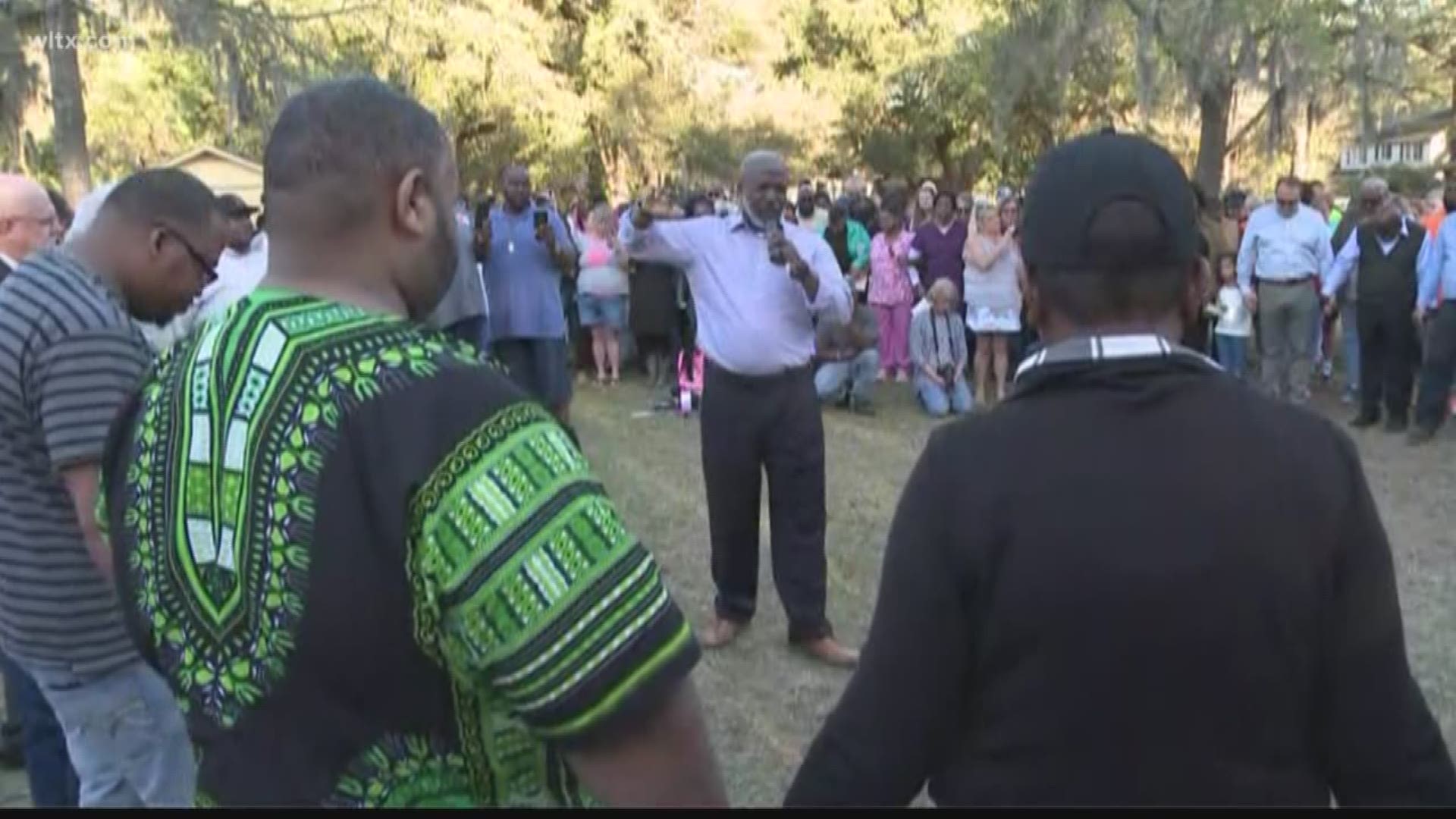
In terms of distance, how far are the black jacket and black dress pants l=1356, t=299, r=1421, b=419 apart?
406 inches

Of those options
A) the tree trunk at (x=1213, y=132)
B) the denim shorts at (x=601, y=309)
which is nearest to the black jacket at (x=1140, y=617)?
the denim shorts at (x=601, y=309)

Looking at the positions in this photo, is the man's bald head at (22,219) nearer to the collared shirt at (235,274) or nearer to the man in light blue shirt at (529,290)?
the collared shirt at (235,274)

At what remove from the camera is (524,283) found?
9211mm

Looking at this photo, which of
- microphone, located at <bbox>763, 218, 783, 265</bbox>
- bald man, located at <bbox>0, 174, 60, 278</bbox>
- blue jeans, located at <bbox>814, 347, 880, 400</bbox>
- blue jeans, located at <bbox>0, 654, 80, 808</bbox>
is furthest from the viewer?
blue jeans, located at <bbox>814, 347, 880, 400</bbox>

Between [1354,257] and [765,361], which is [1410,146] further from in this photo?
[765,361]

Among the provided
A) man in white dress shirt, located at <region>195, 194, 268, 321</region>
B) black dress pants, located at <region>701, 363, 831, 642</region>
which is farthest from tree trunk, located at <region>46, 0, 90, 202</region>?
black dress pants, located at <region>701, 363, 831, 642</region>

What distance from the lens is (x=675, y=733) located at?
165 cm

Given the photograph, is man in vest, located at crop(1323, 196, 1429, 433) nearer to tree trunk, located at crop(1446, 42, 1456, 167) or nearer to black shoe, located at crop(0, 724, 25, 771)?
black shoe, located at crop(0, 724, 25, 771)

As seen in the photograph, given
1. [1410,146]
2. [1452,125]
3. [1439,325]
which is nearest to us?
[1439,325]

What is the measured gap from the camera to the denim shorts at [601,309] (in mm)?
14289

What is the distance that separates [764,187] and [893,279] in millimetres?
8205

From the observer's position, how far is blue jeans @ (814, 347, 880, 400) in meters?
12.6

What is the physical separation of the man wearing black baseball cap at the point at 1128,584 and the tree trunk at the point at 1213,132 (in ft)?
56.3

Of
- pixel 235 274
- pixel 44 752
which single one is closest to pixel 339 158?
pixel 44 752
